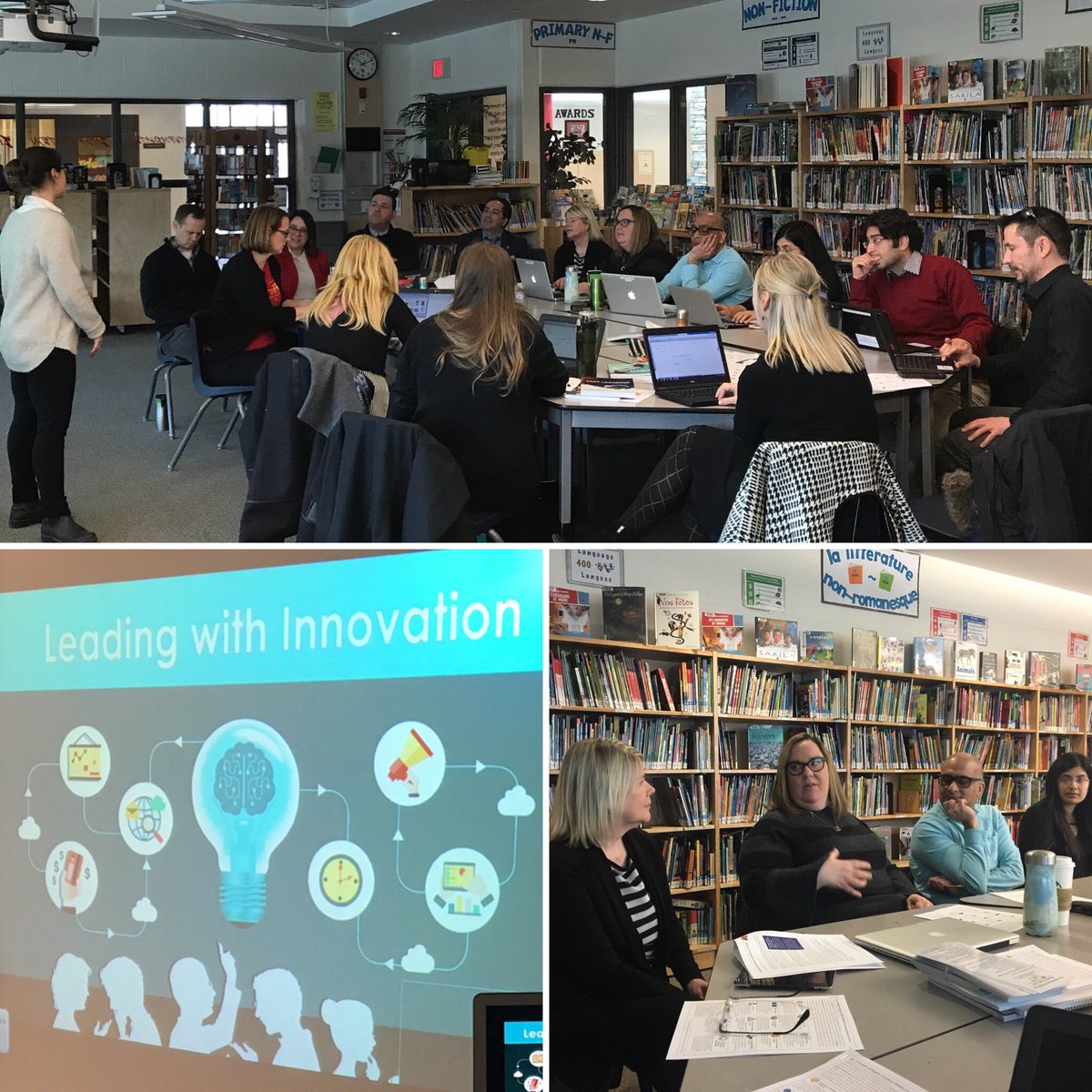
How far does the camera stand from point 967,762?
6.70 feet

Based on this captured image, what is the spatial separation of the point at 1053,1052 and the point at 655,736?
702 mm

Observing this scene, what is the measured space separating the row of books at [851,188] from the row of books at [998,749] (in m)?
6.59

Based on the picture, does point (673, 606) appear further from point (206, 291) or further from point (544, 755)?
point (206, 291)

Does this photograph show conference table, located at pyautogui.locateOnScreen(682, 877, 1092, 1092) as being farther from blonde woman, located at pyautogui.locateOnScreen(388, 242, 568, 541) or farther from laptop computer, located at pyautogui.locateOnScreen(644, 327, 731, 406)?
laptop computer, located at pyautogui.locateOnScreen(644, 327, 731, 406)

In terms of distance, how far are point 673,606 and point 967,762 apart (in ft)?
1.74

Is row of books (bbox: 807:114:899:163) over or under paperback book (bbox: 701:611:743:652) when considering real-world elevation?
over

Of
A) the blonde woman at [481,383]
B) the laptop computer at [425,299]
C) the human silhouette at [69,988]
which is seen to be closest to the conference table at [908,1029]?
the human silhouette at [69,988]

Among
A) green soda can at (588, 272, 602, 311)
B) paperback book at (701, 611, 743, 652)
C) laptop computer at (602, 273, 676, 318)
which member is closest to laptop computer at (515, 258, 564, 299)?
green soda can at (588, 272, 602, 311)

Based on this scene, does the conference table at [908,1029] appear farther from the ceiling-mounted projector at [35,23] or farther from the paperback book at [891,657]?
the ceiling-mounted projector at [35,23]

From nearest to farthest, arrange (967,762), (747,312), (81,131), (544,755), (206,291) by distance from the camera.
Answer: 1. (544,755)
2. (967,762)
3. (747,312)
4. (206,291)
5. (81,131)

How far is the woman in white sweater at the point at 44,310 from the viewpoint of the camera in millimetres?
4777

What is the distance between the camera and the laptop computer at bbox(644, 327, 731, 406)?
453cm

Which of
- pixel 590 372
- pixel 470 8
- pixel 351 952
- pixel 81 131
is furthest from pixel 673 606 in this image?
pixel 81 131

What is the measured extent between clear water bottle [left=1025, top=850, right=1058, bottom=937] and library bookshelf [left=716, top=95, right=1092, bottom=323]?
17.9 ft
